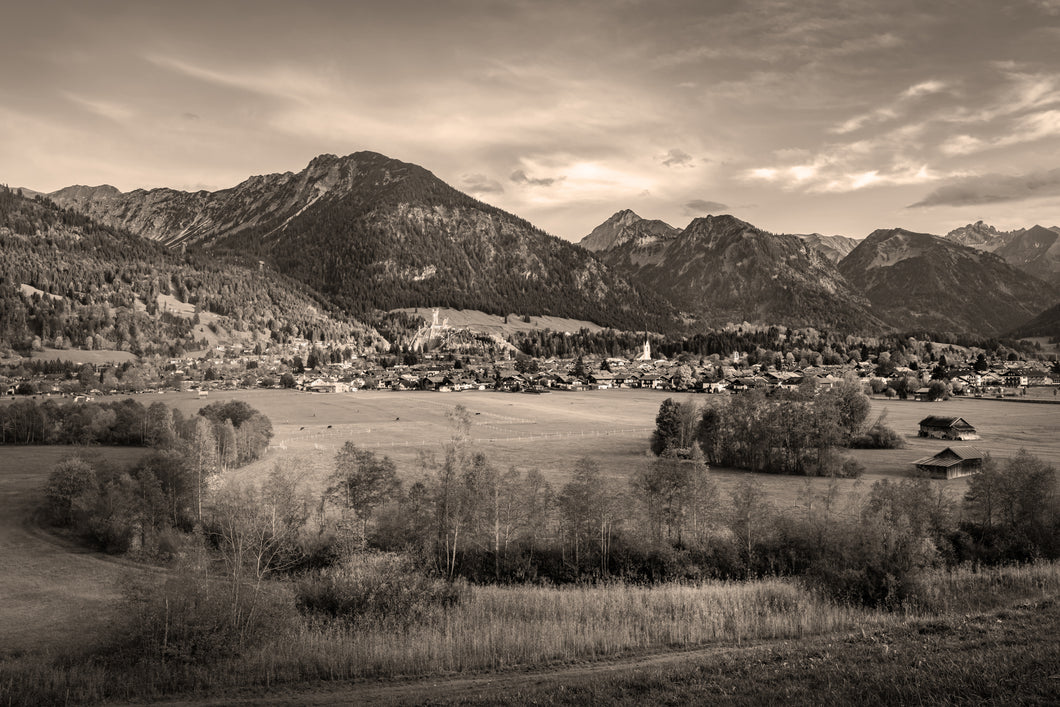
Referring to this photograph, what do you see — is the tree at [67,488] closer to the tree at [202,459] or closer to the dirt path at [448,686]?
the tree at [202,459]

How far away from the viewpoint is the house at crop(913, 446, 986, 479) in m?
55.1

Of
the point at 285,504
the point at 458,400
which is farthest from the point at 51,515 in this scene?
the point at 458,400

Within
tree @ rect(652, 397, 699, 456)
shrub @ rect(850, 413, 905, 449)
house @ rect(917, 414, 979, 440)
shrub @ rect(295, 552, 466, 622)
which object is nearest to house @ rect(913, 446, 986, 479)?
shrub @ rect(850, 413, 905, 449)

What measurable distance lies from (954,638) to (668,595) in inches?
557

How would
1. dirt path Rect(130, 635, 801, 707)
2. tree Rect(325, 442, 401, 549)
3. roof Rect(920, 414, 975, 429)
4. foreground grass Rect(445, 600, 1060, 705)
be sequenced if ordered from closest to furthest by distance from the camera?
foreground grass Rect(445, 600, 1060, 705) < dirt path Rect(130, 635, 801, 707) < tree Rect(325, 442, 401, 549) < roof Rect(920, 414, 975, 429)

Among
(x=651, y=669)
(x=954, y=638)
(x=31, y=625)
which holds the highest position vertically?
(x=954, y=638)

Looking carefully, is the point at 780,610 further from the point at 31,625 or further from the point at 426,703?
the point at 31,625

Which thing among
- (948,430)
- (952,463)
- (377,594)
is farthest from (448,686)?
(948,430)

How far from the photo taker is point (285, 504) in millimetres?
40812

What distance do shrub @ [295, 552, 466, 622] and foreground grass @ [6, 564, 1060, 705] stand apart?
78cm

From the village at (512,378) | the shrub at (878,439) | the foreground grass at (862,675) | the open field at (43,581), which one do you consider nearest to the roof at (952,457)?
the shrub at (878,439)

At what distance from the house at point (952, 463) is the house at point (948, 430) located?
19.5m

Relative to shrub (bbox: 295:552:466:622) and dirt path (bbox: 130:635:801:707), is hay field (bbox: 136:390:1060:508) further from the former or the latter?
dirt path (bbox: 130:635:801:707)

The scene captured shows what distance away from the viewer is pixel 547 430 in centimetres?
8831
